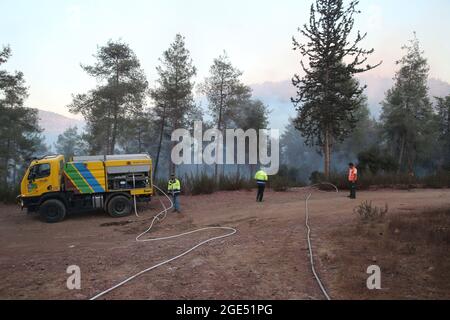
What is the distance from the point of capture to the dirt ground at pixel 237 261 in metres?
5.71

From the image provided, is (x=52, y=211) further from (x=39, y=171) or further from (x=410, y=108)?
(x=410, y=108)

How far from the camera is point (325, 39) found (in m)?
21.7

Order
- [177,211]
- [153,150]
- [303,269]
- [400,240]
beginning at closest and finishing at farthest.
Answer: [303,269] → [400,240] → [177,211] → [153,150]

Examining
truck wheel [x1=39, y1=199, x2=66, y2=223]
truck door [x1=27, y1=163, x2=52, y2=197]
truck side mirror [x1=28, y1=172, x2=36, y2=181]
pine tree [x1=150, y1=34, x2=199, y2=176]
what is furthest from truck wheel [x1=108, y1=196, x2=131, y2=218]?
pine tree [x1=150, y1=34, x2=199, y2=176]

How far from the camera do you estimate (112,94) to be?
28.6m

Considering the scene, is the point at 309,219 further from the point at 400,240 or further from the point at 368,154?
the point at 368,154

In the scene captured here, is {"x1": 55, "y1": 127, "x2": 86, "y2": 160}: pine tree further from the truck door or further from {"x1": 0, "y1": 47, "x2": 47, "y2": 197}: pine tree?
the truck door

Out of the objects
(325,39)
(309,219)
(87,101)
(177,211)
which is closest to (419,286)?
(309,219)

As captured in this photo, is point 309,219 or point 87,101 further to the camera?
point 87,101

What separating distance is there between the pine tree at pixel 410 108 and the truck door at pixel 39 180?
31.8 m

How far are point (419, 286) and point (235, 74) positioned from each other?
32.1 m

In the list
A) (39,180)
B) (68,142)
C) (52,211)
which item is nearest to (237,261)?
(52,211)

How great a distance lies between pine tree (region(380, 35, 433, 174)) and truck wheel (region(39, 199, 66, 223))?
31.4 metres

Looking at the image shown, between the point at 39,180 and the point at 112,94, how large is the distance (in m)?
15.8
